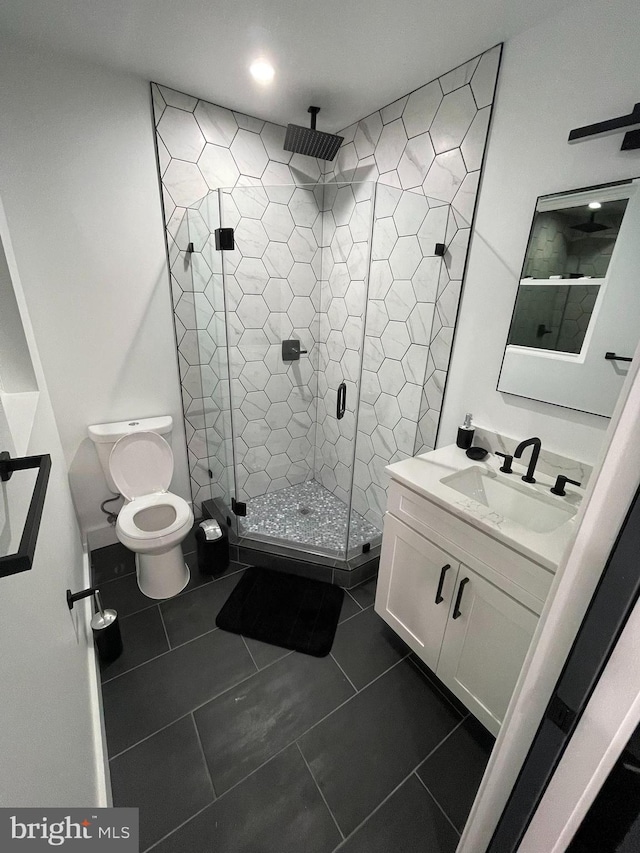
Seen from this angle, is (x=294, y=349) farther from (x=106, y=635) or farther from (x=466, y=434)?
(x=106, y=635)

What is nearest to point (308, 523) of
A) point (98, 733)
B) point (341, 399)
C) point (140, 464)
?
point (341, 399)

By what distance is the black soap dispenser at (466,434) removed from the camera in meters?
1.71

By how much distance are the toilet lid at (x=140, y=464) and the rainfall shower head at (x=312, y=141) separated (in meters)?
1.77

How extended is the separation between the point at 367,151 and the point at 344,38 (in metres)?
0.70

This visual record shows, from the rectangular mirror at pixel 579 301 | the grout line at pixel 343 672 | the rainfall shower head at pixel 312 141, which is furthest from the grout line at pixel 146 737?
the rainfall shower head at pixel 312 141

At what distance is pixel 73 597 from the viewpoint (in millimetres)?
1190

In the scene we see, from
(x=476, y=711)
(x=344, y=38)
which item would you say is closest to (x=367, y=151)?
(x=344, y=38)

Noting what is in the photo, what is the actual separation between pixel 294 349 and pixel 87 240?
4.18ft

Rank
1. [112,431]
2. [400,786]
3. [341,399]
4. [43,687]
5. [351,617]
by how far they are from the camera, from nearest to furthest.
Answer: [43,687] < [400,786] < [351,617] < [112,431] < [341,399]

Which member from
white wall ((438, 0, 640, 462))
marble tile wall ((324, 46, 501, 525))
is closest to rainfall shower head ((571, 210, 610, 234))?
white wall ((438, 0, 640, 462))

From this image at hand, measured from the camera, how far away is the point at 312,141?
6.25 feet

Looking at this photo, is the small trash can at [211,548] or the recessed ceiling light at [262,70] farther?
the small trash can at [211,548]

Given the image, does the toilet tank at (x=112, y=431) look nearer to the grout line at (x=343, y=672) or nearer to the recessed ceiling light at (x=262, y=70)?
the grout line at (x=343, y=672)

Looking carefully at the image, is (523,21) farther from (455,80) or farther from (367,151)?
(367,151)
